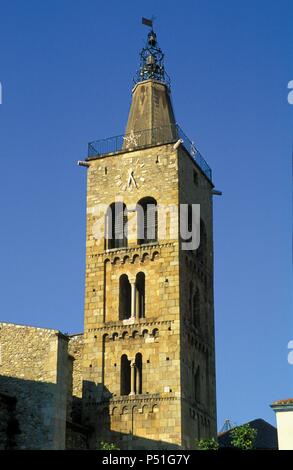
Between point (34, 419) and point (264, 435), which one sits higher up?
point (264, 435)

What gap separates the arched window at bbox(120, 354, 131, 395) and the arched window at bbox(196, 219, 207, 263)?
4.91m

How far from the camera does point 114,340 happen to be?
112 ft

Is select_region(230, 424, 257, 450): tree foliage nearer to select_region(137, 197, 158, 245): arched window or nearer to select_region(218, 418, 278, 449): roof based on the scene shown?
select_region(137, 197, 158, 245): arched window

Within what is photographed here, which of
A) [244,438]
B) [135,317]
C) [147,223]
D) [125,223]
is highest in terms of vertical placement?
[125,223]

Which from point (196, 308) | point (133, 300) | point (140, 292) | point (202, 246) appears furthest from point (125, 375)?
point (202, 246)

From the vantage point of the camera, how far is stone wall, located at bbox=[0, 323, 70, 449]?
27734 millimetres

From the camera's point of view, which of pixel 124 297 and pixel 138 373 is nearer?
pixel 138 373

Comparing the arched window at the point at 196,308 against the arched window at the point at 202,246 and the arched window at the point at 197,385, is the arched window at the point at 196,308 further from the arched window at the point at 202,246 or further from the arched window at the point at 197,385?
the arched window at the point at 197,385

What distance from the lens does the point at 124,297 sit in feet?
115

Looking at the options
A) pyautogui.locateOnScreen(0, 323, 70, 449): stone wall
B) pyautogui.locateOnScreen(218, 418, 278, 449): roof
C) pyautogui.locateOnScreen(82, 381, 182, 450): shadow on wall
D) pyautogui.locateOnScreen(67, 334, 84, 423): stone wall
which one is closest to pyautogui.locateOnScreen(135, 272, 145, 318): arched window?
pyautogui.locateOnScreen(67, 334, 84, 423): stone wall

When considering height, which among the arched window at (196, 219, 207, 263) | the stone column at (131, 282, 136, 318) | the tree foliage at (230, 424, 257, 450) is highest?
the arched window at (196, 219, 207, 263)

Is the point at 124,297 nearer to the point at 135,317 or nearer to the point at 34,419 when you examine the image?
the point at 135,317

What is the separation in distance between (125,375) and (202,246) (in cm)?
590
